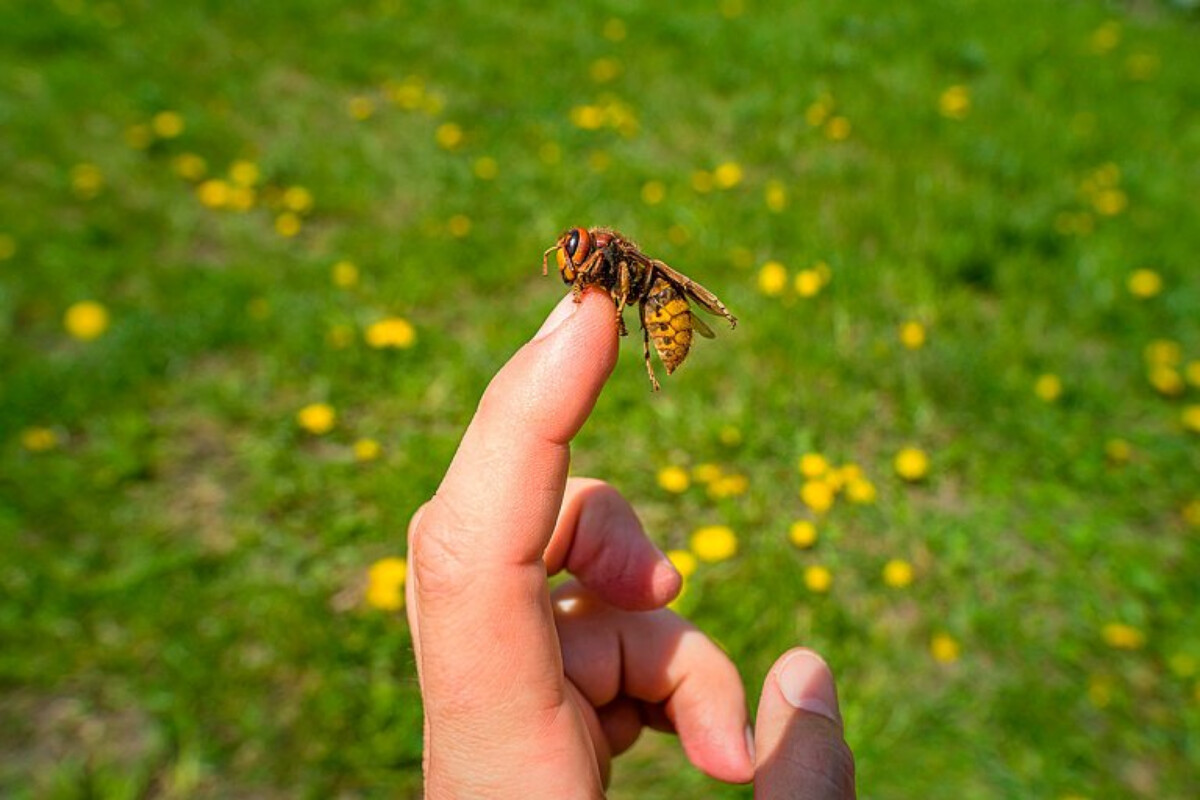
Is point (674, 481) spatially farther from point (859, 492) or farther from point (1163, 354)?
point (1163, 354)

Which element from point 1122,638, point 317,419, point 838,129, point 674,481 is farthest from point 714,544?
point 838,129

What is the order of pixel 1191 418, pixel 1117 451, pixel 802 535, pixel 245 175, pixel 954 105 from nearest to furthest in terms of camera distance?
pixel 802 535 < pixel 1117 451 < pixel 1191 418 < pixel 245 175 < pixel 954 105

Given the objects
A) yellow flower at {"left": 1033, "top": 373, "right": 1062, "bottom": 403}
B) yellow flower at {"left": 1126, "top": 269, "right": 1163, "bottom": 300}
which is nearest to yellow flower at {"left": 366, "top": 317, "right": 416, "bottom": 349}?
yellow flower at {"left": 1033, "top": 373, "right": 1062, "bottom": 403}

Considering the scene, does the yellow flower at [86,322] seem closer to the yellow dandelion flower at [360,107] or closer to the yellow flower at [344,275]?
the yellow flower at [344,275]

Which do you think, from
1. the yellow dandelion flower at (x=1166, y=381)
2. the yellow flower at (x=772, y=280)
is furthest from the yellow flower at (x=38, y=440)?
the yellow dandelion flower at (x=1166, y=381)

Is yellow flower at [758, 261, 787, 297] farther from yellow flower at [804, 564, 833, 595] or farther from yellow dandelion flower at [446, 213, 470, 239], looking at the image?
yellow dandelion flower at [446, 213, 470, 239]

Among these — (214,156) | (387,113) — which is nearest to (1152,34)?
(387,113)

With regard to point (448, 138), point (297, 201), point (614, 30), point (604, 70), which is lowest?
point (297, 201)
